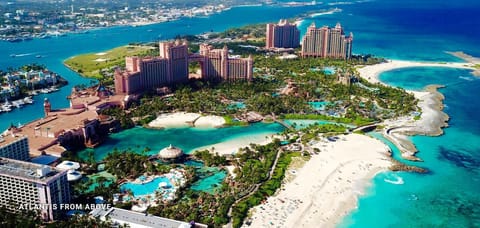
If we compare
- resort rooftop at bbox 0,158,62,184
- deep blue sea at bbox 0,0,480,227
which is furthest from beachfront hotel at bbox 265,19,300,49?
resort rooftop at bbox 0,158,62,184

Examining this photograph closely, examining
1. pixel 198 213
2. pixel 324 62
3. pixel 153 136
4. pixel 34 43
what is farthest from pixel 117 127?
pixel 34 43

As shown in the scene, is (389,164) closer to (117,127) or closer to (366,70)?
(117,127)

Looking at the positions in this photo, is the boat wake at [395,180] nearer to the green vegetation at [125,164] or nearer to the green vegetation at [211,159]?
the green vegetation at [211,159]

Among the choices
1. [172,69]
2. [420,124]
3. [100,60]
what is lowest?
[420,124]

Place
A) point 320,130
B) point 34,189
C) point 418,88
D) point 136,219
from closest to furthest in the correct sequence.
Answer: point 136,219, point 34,189, point 320,130, point 418,88

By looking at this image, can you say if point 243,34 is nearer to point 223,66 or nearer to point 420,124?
point 223,66

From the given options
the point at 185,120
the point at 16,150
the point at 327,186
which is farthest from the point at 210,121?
the point at 16,150

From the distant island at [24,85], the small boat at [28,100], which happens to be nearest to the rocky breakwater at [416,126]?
the small boat at [28,100]
